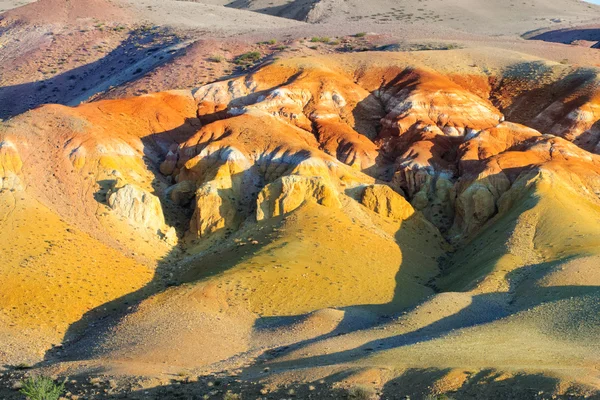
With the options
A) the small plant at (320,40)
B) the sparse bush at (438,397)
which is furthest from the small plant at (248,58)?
the sparse bush at (438,397)

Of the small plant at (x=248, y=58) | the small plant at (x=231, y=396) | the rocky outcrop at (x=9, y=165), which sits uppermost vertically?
the small plant at (x=248, y=58)

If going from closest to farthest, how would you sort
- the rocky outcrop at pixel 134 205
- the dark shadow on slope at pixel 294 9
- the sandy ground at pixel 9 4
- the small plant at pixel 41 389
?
1. the small plant at pixel 41 389
2. the rocky outcrop at pixel 134 205
3. the sandy ground at pixel 9 4
4. the dark shadow on slope at pixel 294 9

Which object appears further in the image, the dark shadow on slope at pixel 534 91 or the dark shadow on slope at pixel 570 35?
the dark shadow on slope at pixel 570 35

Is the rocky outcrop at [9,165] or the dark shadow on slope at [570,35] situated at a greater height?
the rocky outcrop at [9,165]

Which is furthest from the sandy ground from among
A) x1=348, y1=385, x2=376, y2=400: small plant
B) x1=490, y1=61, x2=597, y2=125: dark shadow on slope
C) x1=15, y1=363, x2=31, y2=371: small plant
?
x1=348, y1=385, x2=376, y2=400: small plant

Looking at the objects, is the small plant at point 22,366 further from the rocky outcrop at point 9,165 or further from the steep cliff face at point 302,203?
the rocky outcrop at point 9,165

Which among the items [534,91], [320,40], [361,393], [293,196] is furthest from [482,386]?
[320,40]

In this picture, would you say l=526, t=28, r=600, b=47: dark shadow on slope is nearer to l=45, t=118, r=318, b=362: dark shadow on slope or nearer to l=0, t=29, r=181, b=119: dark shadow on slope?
l=0, t=29, r=181, b=119: dark shadow on slope

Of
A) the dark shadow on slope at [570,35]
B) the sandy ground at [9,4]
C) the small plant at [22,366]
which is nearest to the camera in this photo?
the small plant at [22,366]
